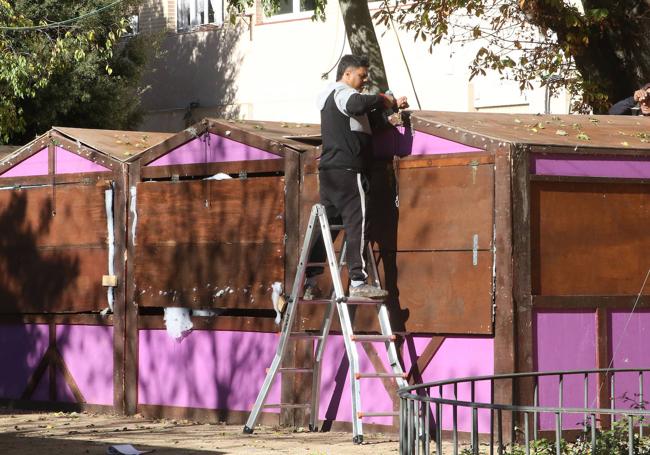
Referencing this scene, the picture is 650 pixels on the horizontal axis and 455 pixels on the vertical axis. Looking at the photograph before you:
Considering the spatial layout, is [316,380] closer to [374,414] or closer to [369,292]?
[374,414]

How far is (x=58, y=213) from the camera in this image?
41.2ft

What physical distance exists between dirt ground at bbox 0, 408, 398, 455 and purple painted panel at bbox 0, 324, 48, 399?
852mm

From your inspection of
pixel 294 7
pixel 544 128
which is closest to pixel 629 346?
pixel 544 128

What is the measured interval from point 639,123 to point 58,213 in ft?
16.2

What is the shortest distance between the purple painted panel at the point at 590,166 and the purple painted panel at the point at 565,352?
2.97 ft

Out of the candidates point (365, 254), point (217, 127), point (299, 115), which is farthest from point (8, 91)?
point (365, 254)

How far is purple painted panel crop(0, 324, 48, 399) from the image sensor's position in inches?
498

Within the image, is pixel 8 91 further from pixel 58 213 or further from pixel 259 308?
pixel 259 308

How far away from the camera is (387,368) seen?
10.1 m

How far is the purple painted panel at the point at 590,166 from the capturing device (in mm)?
9477

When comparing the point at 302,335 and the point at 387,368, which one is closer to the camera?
the point at 387,368

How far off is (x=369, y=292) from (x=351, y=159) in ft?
2.92

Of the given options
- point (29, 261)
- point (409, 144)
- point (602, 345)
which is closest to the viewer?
point (602, 345)

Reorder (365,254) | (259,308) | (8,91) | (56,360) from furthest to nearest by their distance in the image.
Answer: (8,91) < (56,360) < (259,308) < (365,254)
